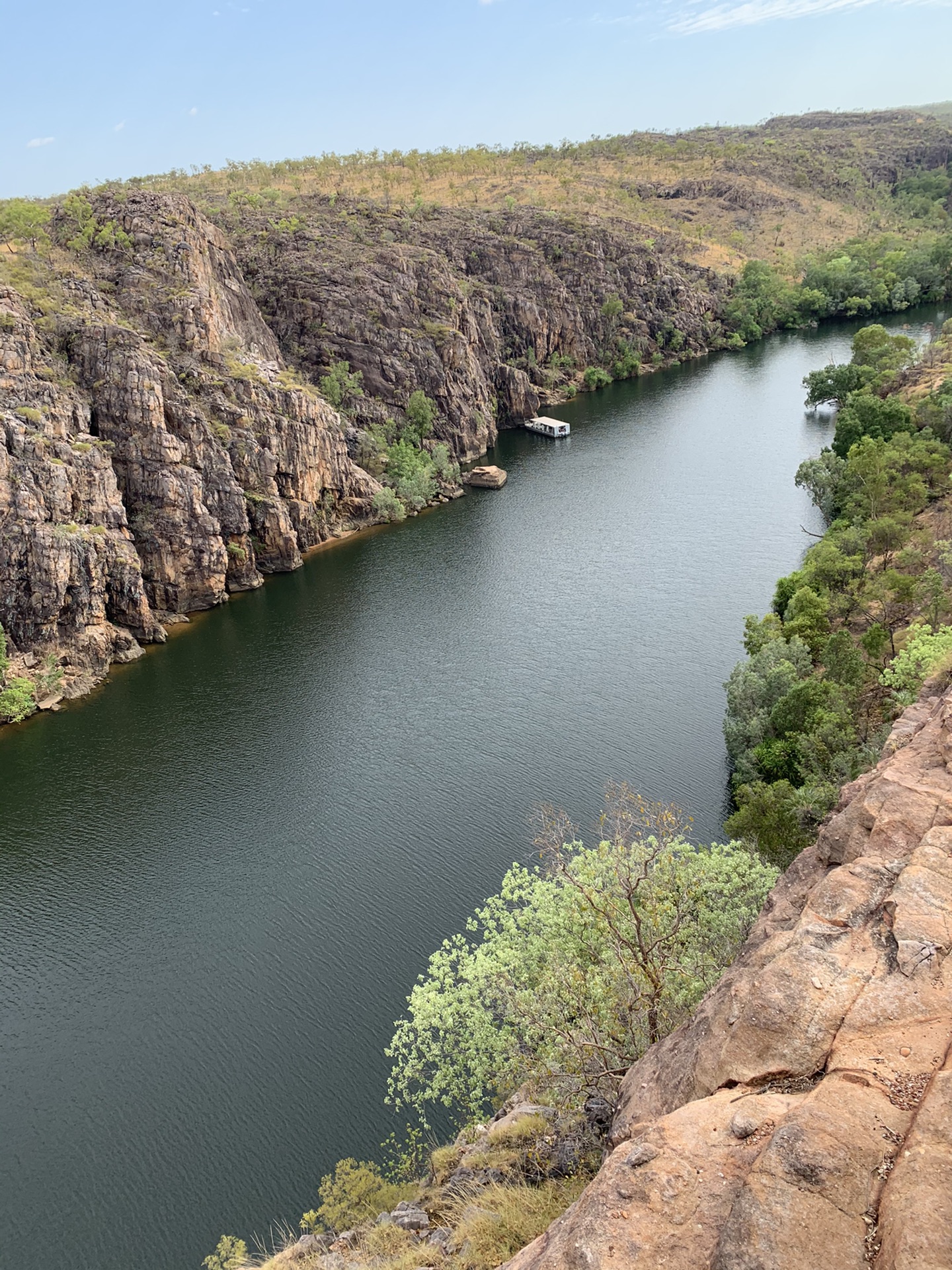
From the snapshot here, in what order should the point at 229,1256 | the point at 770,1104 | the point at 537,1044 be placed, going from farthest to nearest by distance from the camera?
the point at 537,1044, the point at 229,1256, the point at 770,1104

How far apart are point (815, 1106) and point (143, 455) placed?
6786 cm

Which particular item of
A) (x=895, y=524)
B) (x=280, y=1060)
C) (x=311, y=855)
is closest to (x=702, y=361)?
(x=895, y=524)

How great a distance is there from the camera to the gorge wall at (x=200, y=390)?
59.3 meters

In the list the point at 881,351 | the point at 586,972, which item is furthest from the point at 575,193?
the point at 586,972

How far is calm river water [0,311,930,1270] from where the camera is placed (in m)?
27.3

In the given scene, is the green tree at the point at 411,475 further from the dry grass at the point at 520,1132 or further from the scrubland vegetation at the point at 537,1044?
the dry grass at the point at 520,1132

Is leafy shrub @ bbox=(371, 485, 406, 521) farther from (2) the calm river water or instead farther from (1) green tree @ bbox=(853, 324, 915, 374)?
(1) green tree @ bbox=(853, 324, 915, 374)

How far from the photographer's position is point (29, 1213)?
25.7 metres

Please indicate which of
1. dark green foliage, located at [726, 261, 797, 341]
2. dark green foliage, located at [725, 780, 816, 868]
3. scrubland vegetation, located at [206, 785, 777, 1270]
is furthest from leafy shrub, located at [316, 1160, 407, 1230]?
dark green foliage, located at [726, 261, 797, 341]

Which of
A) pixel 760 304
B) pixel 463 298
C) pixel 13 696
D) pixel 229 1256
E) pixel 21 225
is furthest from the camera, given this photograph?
pixel 760 304

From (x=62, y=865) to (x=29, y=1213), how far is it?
1766 centimetres

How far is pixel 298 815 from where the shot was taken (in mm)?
42969

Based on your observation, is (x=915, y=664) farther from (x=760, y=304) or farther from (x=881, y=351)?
(x=760, y=304)

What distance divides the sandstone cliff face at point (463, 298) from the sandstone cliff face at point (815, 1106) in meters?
90.0
